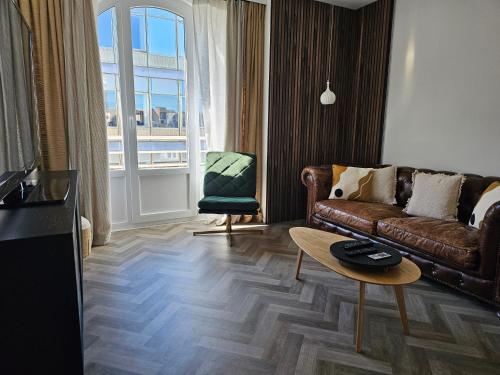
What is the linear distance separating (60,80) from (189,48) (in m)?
1.42

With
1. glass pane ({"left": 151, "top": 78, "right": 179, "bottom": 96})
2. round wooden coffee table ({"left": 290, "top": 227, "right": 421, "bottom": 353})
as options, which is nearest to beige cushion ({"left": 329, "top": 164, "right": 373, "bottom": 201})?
round wooden coffee table ({"left": 290, "top": 227, "right": 421, "bottom": 353})

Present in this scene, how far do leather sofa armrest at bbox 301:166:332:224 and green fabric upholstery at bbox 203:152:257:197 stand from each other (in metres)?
0.65

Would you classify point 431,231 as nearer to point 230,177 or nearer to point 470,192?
point 470,192

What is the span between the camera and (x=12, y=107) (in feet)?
5.07

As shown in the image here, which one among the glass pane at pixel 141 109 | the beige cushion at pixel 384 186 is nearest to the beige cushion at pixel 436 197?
the beige cushion at pixel 384 186

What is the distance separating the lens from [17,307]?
1.01 metres

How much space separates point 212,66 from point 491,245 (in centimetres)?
309

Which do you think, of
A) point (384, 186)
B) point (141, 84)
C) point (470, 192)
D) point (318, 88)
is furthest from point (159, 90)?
point (470, 192)

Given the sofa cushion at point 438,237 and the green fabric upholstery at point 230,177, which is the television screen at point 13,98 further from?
the sofa cushion at point 438,237

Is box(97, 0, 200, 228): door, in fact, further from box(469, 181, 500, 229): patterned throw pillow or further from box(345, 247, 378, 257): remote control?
box(469, 181, 500, 229): patterned throw pillow

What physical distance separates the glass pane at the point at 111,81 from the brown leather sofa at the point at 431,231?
2.15 meters

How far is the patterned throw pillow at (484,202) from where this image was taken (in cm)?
243

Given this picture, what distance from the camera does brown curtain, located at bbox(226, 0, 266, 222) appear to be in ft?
12.1

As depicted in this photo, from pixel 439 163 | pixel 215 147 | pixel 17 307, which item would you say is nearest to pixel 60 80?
pixel 215 147
